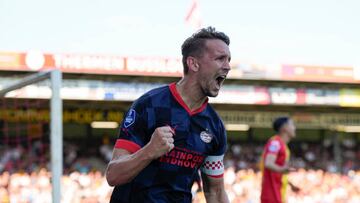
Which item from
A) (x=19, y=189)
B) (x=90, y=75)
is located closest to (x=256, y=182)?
(x=90, y=75)

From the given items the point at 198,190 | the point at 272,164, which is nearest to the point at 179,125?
the point at 272,164

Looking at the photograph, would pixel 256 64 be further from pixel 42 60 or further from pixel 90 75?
pixel 42 60

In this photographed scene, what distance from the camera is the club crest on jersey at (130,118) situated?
11.1 feet

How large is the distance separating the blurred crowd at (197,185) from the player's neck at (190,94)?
416 inches

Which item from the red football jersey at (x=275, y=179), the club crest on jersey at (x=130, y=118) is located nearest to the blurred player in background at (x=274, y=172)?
the red football jersey at (x=275, y=179)

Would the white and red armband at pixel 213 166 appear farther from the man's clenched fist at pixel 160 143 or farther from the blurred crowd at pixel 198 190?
the blurred crowd at pixel 198 190

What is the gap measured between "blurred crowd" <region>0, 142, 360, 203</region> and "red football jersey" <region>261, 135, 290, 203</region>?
5352 mm

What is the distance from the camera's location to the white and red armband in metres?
3.79

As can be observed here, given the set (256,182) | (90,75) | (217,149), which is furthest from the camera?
(90,75)

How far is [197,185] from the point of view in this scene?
1827 centimetres

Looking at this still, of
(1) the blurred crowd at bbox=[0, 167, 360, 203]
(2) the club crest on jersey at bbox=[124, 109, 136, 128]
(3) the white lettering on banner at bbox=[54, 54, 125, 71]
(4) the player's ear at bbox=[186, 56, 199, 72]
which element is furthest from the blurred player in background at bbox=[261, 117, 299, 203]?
(3) the white lettering on banner at bbox=[54, 54, 125, 71]

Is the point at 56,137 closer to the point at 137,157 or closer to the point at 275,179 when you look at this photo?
the point at 275,179

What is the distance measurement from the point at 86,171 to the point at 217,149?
18.9 meters

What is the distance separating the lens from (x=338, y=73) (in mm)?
27203
